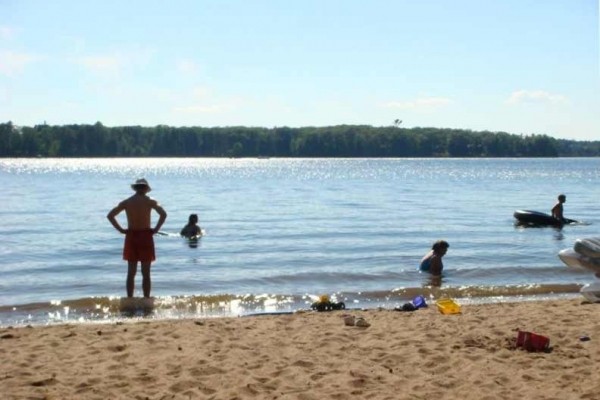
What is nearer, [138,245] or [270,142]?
[138,245]

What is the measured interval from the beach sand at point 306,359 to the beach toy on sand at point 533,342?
7 centimetres

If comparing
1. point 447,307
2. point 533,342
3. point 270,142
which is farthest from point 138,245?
point 270,142

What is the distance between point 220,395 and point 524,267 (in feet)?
35.2

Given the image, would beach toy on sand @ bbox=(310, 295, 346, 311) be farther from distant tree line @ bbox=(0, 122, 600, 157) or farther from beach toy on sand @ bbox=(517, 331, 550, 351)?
distant tree line @ bbox=(0, 122, 600, 157)

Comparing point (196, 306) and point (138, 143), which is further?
point (138, 143)

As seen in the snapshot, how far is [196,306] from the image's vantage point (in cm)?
1116

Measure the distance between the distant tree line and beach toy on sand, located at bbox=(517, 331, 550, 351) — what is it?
463 ft

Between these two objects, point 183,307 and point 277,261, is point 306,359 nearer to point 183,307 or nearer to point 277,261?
point 183,307

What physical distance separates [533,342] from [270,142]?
154677mm

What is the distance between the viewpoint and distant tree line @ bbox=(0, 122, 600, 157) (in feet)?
468

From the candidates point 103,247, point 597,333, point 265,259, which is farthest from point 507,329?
point 103,247

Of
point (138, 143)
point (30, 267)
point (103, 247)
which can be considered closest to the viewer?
point (30, 267)

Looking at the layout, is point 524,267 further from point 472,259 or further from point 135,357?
point 135,357

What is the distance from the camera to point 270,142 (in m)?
161
